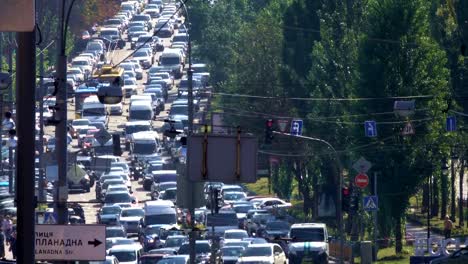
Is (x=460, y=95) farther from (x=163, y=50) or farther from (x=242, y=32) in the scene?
(x=163, y=50)

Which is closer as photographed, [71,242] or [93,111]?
[71,242]

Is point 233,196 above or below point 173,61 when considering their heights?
below

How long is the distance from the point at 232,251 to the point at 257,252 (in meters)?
2.33

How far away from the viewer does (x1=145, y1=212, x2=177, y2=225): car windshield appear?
191 feet

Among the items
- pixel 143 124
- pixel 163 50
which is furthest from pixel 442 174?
pixel 163 50

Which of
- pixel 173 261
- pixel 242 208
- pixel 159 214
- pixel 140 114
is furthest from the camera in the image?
pixel 140 114

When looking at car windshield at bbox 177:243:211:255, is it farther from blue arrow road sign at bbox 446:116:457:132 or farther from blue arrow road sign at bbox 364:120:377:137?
blue arrow road sign at bbox 446:116:457:132

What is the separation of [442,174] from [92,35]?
6863 cm

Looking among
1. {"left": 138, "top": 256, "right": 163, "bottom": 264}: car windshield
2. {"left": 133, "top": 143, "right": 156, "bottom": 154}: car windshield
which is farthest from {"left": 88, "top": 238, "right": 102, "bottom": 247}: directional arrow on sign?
{"left": 133, "top": 143, "right": 156, "bottom": 154}: car windshield

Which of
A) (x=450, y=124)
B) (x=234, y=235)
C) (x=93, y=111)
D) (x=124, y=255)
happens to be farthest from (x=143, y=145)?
(x=124, y=255)

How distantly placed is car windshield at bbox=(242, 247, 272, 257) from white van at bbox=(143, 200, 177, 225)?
12.8 m

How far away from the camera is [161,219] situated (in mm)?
58438

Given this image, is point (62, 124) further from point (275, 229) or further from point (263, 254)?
point (275, 229)

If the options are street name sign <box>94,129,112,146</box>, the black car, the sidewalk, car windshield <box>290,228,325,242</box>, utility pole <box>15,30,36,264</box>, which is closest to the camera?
utility pole <box>15,30,36,264</box>
